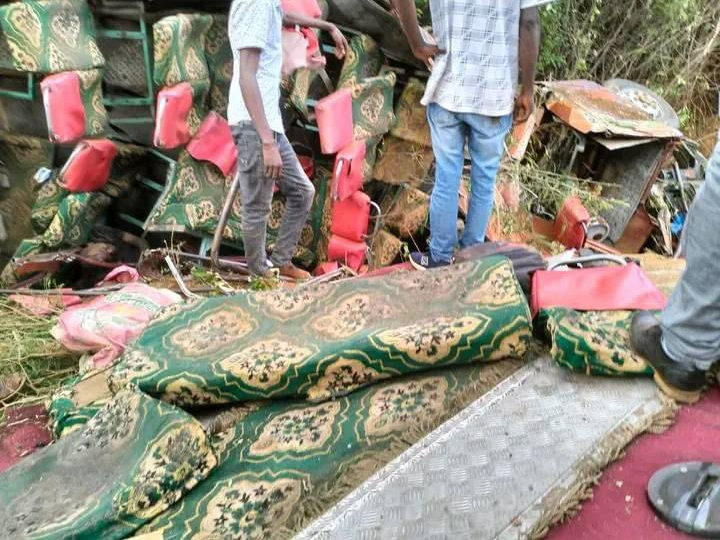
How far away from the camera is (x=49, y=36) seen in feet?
10.8

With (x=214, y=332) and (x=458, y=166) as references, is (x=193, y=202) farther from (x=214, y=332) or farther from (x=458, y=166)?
(x=214, y=332)

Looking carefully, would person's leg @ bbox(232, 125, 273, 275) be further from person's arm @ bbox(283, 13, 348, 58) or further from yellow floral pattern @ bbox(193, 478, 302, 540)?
yellow floral pattern @ bbox(193, 478, 302, 540)

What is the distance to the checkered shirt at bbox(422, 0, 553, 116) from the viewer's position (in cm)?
285

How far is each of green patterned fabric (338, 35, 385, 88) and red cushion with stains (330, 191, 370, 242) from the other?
0.70m

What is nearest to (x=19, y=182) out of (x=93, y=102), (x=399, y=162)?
(x=93, y=102)

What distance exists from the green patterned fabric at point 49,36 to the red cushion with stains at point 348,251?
1735 millimetres

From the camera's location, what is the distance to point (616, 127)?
4.33 meters

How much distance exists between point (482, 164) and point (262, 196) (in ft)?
3.86

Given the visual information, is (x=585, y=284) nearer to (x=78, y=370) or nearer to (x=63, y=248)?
(x=78, y=370)

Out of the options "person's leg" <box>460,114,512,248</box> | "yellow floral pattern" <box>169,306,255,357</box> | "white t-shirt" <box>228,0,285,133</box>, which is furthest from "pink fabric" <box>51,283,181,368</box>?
"person's leg" <box>460,114,512,248</box>

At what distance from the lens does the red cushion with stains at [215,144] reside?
3.85 metres

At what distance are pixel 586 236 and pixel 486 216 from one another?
4.01 ft

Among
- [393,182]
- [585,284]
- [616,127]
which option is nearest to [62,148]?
[393,182]

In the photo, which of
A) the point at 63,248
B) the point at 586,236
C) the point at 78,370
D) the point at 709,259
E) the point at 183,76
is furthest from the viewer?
the point at 586,236
